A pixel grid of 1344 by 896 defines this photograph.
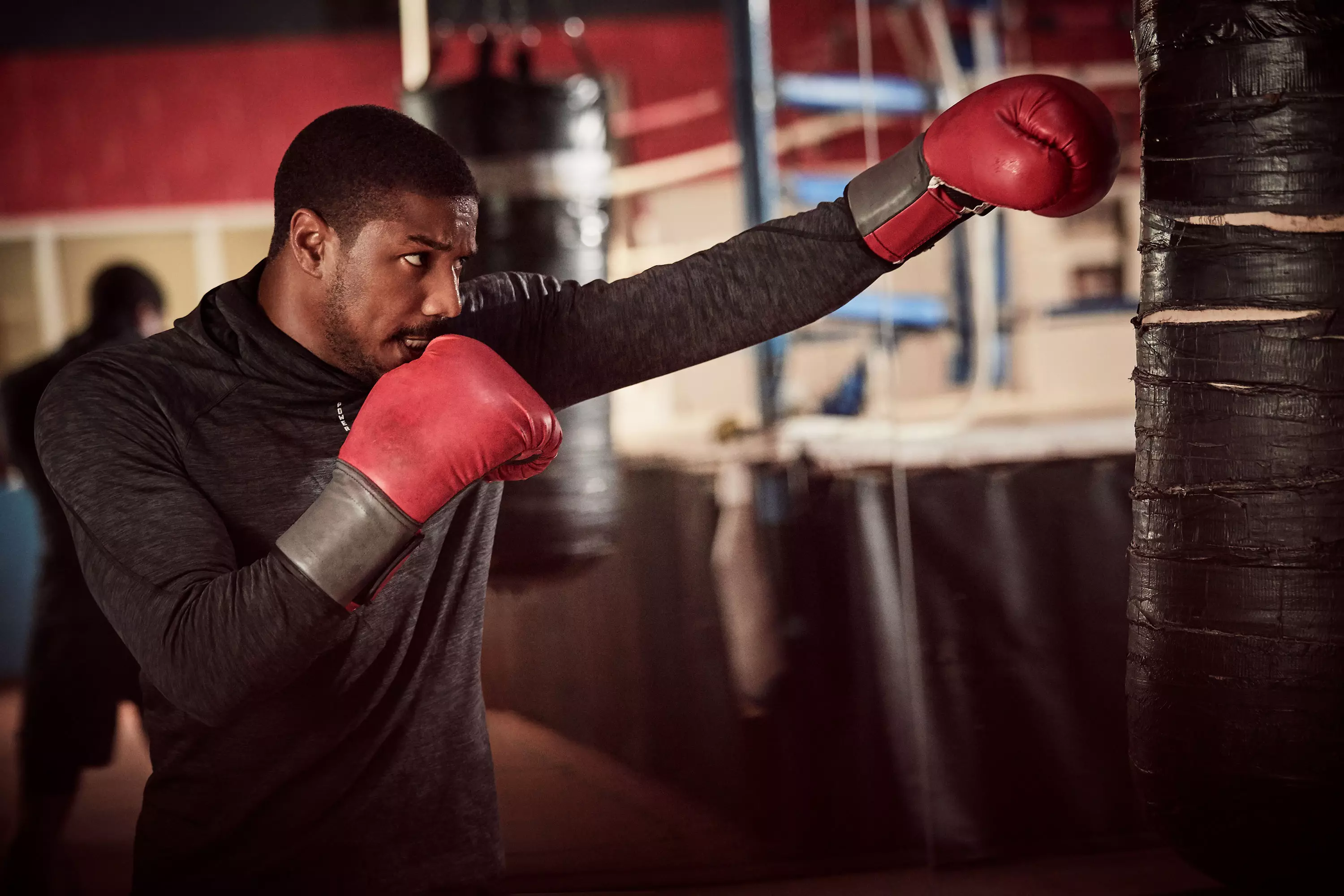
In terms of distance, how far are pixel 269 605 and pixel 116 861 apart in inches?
70.9

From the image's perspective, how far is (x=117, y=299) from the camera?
253 centimetres

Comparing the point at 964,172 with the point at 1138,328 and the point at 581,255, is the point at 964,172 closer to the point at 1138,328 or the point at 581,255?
the point at 1138,328

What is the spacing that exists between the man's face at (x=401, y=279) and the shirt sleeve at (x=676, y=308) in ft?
0.52

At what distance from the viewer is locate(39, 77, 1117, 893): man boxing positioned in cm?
101

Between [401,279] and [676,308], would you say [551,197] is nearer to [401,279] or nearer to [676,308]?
[676,308]

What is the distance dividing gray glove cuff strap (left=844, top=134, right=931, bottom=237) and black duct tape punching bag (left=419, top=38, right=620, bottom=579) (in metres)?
1.14

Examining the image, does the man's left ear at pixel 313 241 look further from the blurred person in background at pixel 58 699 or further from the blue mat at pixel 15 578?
the blue mat at pixel 15 578

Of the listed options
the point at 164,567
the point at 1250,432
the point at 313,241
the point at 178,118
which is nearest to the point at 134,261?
the point at 178,118

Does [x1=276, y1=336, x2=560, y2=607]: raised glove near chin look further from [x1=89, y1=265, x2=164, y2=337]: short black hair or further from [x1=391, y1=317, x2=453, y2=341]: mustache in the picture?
[x1=89, y1=265, x2=164, y2=337]: short black hair

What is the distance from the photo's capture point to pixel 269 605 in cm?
96

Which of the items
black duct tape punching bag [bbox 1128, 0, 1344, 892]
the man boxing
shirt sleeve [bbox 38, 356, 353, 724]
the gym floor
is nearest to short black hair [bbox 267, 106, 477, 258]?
the man boxing

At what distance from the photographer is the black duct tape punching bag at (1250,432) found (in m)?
1.06

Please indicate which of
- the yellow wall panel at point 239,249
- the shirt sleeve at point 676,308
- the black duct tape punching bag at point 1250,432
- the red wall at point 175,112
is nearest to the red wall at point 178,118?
the red wall at point 175,112

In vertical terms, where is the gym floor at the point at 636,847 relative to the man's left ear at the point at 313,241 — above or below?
below
